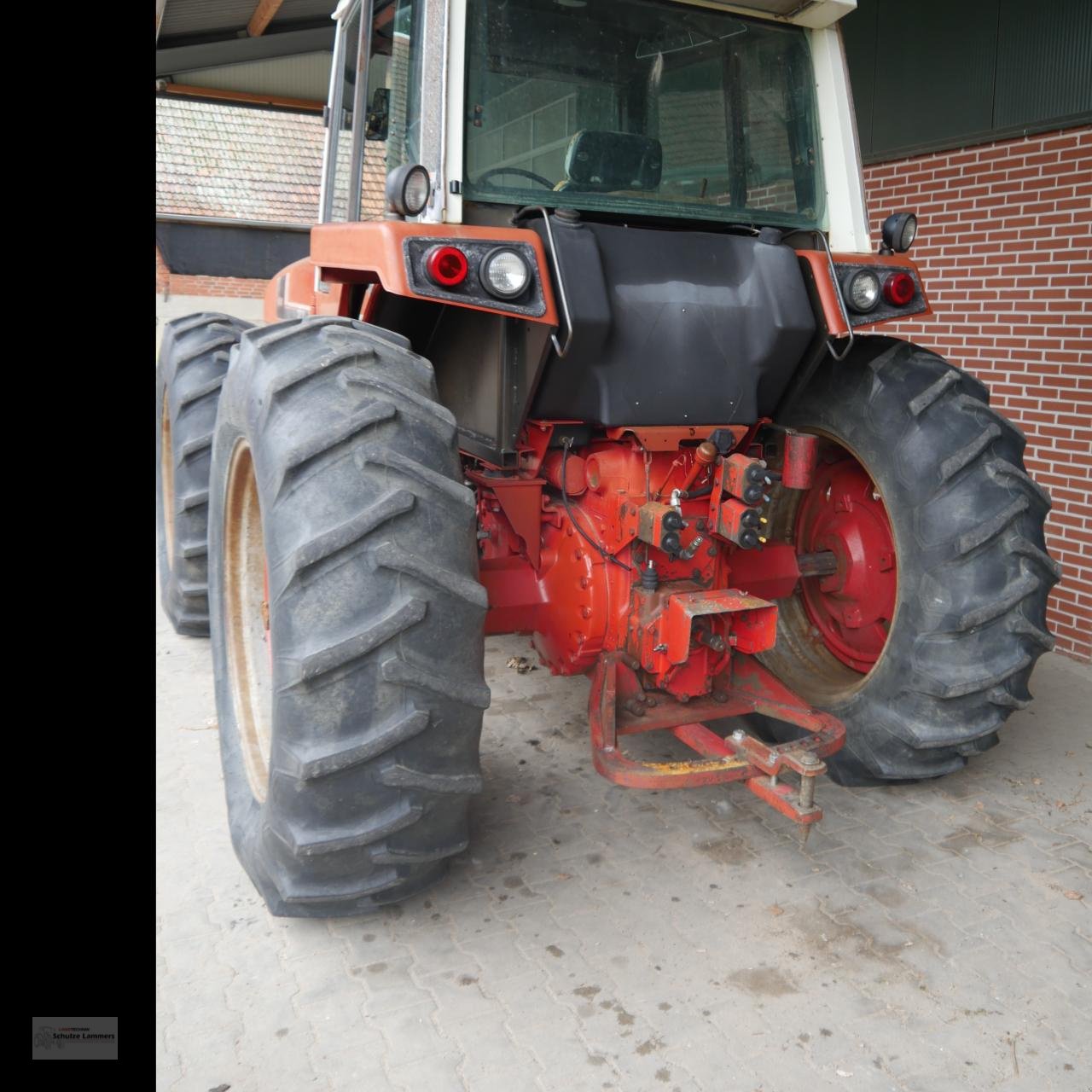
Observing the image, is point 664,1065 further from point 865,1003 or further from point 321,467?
point 321,467

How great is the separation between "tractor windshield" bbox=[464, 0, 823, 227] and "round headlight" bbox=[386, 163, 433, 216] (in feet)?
0.58

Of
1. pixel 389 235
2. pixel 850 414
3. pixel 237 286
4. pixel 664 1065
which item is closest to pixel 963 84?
pixel 850 414

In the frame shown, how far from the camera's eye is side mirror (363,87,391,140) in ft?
10.7

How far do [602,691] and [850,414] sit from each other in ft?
4.09

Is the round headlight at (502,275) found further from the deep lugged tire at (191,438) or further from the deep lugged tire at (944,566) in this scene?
the deep lugged tire at (191,438)

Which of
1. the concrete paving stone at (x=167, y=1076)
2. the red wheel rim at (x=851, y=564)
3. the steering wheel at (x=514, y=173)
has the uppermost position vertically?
the steering wheel at (x=514, y=173)

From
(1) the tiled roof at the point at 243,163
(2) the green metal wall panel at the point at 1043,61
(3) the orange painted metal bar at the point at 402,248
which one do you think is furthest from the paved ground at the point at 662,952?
(2) the green metal wall panel at the point at 1043,61

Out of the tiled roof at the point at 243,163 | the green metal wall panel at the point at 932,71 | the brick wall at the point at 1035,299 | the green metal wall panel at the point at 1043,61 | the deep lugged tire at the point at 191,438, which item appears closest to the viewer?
the deep lugged tire at the point at 191,438

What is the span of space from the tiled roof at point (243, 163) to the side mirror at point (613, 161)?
747 millimetres

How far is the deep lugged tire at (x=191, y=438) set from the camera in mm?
4312

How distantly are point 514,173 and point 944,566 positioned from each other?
172cm
